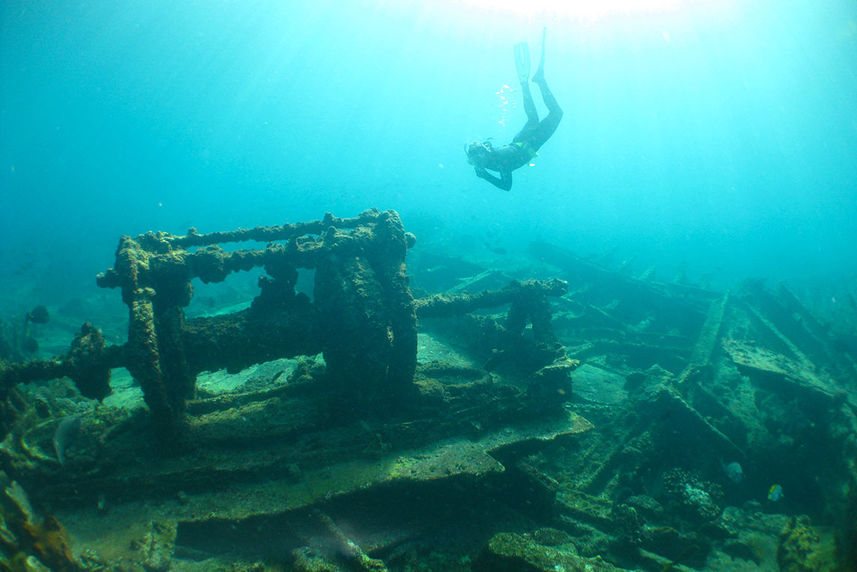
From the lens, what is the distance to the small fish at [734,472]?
560 cm

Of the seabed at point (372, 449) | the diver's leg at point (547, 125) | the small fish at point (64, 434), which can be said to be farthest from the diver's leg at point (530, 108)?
the small fish at point (64, 434)

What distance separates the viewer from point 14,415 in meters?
4.26

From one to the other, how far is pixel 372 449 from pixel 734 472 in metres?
5.67

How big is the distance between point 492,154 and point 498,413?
8978 millimetres

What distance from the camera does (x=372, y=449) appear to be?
4180 mm

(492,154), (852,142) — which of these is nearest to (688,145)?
(852,142)

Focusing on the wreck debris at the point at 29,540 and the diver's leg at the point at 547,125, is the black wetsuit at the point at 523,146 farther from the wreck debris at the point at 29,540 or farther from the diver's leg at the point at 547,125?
the wreck debris at the point at 29,540

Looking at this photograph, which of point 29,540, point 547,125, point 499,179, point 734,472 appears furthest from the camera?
point 547,125

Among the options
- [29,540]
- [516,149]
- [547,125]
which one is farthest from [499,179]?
[29,540]

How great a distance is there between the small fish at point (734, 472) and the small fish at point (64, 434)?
8733mm

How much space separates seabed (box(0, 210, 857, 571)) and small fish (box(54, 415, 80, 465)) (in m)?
0.02

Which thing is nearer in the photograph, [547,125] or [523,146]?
[547,125]

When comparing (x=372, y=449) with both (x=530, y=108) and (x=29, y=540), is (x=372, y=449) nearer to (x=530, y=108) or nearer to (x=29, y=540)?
(x=29, y=540)

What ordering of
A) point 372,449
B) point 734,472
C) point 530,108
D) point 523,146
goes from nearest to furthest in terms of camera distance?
1. point 372,449
2. point 734,472
3. point 523,146
4. point 530,108
